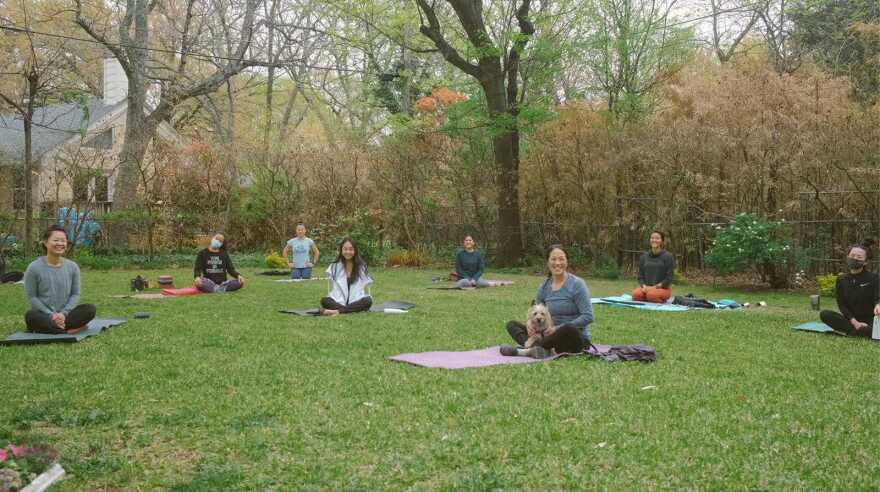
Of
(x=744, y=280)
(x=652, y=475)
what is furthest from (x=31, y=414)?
(x=744, y=280)

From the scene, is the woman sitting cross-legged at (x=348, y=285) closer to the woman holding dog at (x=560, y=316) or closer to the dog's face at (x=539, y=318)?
the woman holding dog at (x=560, y=316)

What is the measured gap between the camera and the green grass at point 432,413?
3.83 meters

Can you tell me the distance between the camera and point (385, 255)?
69.2 ft

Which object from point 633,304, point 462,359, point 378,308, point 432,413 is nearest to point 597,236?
point 633,304

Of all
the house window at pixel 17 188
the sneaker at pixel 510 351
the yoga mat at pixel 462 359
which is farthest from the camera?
the house window at pixel 17 188

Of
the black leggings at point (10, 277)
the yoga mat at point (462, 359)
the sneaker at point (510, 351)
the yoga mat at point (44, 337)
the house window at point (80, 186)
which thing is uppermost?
the house window at point (80, 186)

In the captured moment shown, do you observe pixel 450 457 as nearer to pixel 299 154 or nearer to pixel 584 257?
pixel 584 257

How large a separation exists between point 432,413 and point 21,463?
2283 mm

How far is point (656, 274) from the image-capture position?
39.9 ft

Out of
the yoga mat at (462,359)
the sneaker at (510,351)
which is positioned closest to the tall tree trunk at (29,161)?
the yoga mat at (462,359)

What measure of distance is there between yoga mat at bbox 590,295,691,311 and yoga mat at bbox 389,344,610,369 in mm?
4013

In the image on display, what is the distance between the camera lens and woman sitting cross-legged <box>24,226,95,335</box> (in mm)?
8109

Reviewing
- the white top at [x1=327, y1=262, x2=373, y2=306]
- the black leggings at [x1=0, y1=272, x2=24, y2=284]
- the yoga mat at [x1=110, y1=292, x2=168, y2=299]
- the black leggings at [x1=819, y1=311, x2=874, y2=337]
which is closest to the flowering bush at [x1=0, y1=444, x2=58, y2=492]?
the white top at [x1=327, y1=262, x2=373, y2=306]

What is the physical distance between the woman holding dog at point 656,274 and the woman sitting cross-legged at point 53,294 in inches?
301
